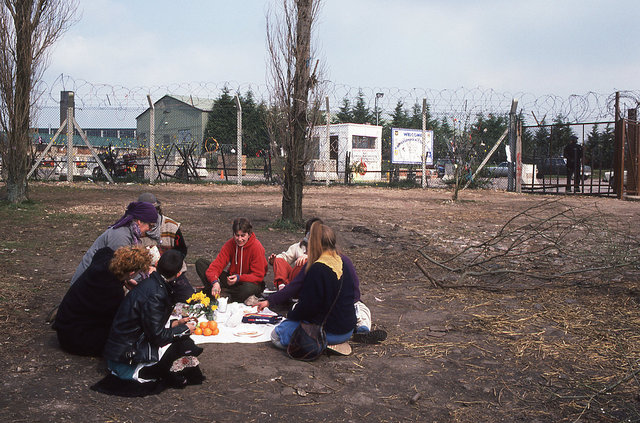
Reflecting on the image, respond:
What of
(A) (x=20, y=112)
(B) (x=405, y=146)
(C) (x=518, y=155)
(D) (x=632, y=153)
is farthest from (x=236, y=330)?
(B) (x=405, y=146)

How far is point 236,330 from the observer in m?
4.85

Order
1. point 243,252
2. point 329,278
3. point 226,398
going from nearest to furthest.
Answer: point 226,398
point 329,278
point 243,252

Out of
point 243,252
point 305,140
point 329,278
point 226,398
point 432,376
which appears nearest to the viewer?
point 226,398

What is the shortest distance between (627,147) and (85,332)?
51.2 ft

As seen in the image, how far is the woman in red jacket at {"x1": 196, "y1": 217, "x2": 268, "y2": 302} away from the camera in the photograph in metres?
5.71

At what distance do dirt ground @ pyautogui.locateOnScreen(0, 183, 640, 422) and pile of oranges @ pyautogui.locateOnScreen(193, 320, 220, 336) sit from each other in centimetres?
28

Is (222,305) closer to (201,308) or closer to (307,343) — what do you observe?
(201,308)

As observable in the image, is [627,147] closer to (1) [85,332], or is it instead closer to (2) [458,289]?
(2) [458,289]

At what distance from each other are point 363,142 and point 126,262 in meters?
24.0

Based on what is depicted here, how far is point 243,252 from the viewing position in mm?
5844

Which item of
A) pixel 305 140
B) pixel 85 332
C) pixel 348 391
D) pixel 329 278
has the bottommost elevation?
pixel 348 391

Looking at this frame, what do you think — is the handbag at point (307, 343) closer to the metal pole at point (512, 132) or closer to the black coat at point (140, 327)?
the black coat at point (140, 327)

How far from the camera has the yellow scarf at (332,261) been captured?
14.0 feet

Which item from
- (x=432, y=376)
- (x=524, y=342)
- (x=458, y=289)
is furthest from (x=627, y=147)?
(x=432, y=376)
